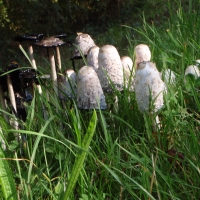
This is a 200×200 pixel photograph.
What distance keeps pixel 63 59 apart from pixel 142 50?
4482mm

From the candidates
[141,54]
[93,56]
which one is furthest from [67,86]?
[141,54]

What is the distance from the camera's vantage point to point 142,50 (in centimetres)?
227

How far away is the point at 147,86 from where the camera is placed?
175 centimetres

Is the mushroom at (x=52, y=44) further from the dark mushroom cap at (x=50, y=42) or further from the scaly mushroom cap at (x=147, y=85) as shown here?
the scaly mushroom cap at (x=147, y=85)

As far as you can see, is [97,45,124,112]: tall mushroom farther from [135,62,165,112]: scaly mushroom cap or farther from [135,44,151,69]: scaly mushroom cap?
[135,44,151,69]: scaly mushroom cap

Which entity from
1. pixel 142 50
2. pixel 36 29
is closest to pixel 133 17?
pixel 36 29

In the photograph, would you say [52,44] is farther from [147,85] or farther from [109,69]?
[147,85]

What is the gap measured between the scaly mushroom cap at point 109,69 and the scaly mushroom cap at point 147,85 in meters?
0.21

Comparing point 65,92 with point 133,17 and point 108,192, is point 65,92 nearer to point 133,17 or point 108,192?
point 108,192

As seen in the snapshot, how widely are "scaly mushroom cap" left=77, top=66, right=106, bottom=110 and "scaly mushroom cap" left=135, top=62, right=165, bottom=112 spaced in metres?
0.19

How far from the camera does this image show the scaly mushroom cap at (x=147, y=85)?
1745 millimetres

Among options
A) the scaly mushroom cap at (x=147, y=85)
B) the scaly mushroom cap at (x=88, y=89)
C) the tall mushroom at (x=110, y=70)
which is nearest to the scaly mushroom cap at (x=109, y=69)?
the tall mushroom at (x=110, y=70)

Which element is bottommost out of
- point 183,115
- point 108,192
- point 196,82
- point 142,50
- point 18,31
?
point 108,192

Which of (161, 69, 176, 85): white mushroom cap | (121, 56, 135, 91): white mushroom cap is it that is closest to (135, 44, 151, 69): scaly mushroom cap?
(121, 56, 135, 91): white mushroom cap
